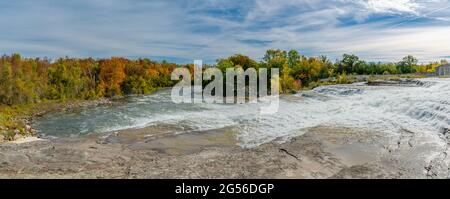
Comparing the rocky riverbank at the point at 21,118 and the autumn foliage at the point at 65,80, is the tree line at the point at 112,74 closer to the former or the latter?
the autumn foliage at the point at 65,80

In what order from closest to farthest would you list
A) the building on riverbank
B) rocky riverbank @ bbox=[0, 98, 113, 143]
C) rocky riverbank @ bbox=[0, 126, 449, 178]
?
1. rocky riverbank @ bbox=[0, 126, 449, 178]
2. rocky riverbank @ bbox=[0, 98, 113, 143]
3. the building on riverbank

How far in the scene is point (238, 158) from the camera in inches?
304

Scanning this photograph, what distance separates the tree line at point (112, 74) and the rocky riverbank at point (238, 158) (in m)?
23.6

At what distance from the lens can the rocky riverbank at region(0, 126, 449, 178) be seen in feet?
21.8

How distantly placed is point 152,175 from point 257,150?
3070 millimetres

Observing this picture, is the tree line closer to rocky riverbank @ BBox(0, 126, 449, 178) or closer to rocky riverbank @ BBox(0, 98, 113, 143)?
rocky riverbank @ BBox(0, 98, 113, 143)

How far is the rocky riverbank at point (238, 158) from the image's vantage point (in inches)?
261

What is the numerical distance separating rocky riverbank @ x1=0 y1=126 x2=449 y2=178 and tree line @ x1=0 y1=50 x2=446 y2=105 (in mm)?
23608

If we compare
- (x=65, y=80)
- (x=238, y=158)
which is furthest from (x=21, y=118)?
(x=238, y=158)

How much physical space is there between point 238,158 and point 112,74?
138ft

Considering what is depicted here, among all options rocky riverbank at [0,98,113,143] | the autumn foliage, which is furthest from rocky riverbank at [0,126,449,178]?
the autumn foliage

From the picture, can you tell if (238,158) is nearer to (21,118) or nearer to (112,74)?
(21,118)
